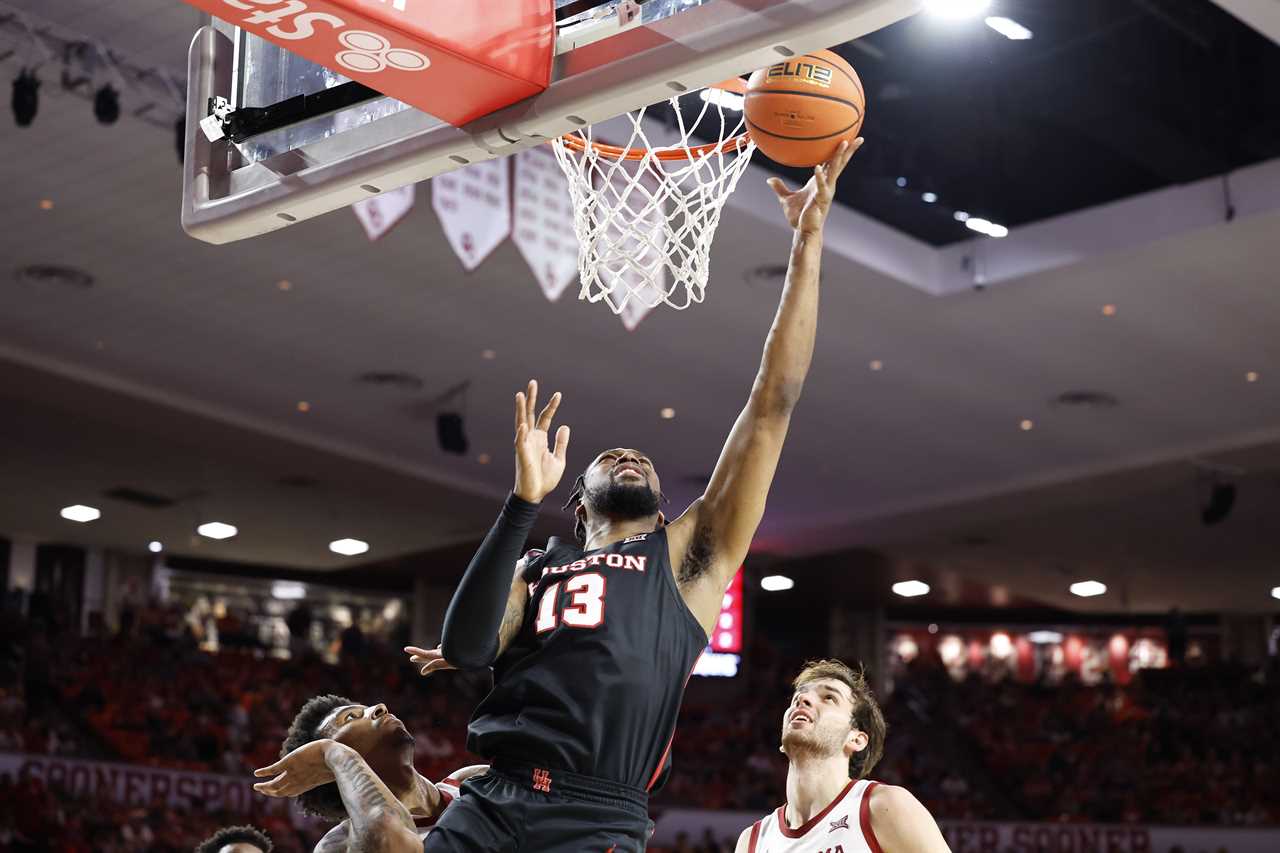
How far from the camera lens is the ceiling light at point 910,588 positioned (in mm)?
24656

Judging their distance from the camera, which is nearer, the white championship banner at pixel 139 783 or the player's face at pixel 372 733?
the player's face at pixel 372 733

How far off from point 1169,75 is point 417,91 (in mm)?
9074

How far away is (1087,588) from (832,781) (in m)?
21.6

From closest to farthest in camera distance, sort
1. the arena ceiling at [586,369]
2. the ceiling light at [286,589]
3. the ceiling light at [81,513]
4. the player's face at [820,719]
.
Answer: the player's face at [820,719] → the arena ceiling at [586,369] → the ceiling light at [81,513] → the ceiling light at [286,589]

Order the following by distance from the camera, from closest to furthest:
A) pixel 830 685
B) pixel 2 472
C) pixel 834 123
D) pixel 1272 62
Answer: pixel 834 123, pixel 830 685, pixel 1272 62, pixel 2 472

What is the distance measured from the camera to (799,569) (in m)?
23.2

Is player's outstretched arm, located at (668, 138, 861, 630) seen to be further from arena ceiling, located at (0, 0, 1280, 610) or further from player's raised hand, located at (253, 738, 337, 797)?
arena ceiling, located at (0, 0, 1280, 610)

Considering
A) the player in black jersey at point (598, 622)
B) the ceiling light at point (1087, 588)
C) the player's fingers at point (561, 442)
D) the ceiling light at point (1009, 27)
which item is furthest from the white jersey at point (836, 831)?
the ceiling light at point (1087, 588)

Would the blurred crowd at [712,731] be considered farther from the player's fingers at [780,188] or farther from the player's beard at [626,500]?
the player's fingers at [780,188]

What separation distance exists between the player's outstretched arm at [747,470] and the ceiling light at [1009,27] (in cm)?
652

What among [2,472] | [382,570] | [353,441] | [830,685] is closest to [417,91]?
[830,685]

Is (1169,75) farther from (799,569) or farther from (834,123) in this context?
(799,569)

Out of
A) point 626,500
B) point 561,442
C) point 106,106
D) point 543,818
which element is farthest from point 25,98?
point 543,818

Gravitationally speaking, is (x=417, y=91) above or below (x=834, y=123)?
below
